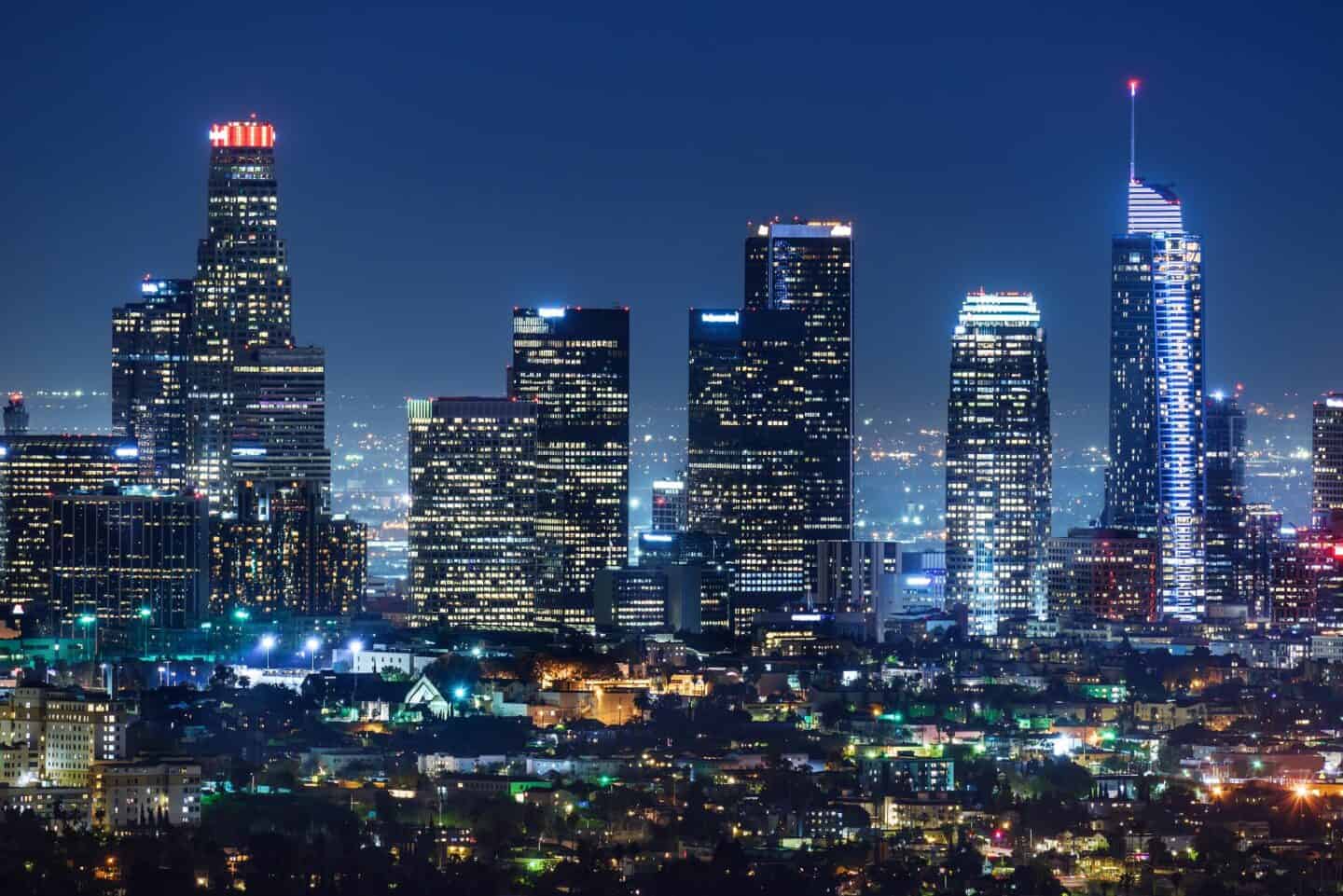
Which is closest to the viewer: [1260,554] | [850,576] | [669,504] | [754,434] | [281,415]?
[281,415]

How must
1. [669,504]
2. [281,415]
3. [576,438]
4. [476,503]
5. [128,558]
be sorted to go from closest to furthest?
[128,558]
[476,503]
[576,438]
[281,415]
[669,504]

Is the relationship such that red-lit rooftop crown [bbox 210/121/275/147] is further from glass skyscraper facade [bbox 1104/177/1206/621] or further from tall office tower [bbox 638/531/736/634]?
glass skyscraper facade [bbox 1104/177/1206/621]

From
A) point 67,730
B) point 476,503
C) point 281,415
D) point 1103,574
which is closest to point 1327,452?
point 1103,574

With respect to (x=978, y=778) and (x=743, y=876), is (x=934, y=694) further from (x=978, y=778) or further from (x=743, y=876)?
(x=743, y=876)

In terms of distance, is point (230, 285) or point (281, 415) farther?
point (281, 415)

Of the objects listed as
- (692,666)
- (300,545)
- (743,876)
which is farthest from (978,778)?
(300,545)

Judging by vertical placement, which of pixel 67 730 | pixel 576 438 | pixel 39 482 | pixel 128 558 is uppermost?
pixel 576 438

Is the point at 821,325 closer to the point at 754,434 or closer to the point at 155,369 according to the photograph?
the point at 754,434

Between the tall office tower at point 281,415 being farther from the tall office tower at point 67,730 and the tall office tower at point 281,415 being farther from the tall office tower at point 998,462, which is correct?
the tall office tower at point 67,730
